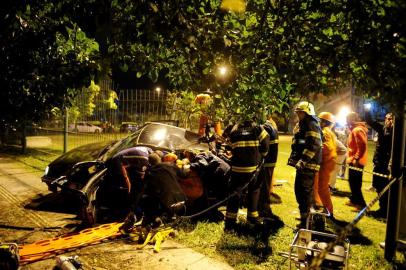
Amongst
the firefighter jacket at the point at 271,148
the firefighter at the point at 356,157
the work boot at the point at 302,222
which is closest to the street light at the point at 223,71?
the work boot at the point at 302,222

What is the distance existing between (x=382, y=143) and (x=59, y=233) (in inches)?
245

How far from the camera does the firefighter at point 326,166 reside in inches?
238

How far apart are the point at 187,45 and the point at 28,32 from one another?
7.06 feet

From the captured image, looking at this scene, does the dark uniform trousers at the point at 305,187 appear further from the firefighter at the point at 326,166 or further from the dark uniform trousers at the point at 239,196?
the dark uniform trousers at the point at 239,196

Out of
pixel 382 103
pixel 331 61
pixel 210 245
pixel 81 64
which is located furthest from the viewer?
pixel 210 245

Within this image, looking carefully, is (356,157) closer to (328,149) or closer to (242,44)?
(328,149)

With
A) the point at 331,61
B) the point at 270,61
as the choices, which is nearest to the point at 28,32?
the point at 270,61

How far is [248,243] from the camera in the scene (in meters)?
4.97

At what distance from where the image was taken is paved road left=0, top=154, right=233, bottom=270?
4.28 meters

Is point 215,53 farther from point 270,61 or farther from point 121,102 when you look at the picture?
point 121,102

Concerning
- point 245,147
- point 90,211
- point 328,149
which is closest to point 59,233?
point 90,211

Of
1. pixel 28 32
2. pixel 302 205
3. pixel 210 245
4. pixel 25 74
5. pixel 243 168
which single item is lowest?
pixel 210 245

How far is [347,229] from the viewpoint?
235 centimetres

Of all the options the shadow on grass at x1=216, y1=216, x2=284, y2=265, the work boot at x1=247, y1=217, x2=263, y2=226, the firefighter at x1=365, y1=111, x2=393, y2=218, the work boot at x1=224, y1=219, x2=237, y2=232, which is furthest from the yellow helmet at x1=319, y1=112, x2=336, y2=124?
the work boot at x1=224, y1=219, x2=237, y2=232
